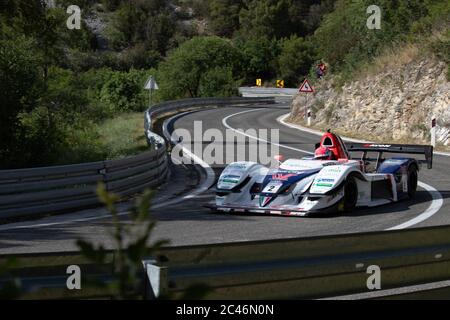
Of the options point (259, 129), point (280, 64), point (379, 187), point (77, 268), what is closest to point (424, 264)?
point (77, 268)

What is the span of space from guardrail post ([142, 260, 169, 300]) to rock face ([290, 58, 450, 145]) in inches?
880

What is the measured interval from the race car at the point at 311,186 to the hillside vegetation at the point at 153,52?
8.15m

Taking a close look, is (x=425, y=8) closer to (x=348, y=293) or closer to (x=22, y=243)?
(x=22, y=243)

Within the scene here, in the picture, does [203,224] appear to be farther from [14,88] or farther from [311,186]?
[14,88]

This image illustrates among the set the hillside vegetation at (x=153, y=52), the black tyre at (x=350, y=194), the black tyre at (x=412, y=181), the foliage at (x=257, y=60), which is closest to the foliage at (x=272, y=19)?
the hillside vegetation at (x=153, y=52)

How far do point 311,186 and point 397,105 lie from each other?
19.0 metres

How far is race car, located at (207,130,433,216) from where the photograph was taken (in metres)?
11.2

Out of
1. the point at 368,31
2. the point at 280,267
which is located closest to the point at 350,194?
the point at 280,267

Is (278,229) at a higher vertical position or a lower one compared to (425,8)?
lower

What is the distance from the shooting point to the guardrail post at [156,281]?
14.0 feet

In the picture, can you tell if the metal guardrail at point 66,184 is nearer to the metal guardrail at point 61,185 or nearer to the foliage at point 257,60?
the metal guardrail at point 61,185

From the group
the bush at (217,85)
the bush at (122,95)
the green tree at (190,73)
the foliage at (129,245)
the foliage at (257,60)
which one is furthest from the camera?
the foliage at (257,60)

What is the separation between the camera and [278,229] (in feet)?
33.8

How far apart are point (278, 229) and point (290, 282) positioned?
5.24 m
